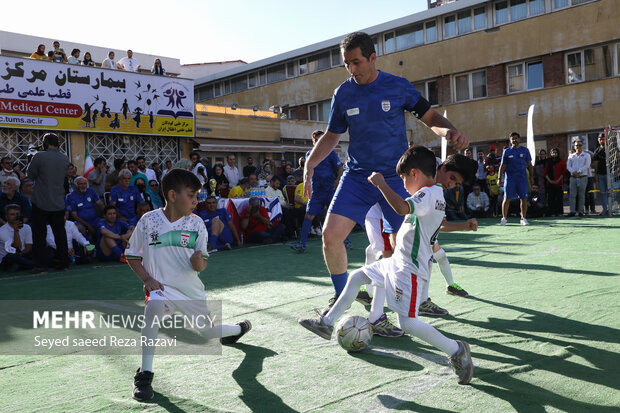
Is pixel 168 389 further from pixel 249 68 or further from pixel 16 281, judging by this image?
pixel 249 68

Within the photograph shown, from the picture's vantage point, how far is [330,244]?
4.52m

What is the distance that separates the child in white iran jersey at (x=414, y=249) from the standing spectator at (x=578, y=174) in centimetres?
1310

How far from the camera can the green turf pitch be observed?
116 inches

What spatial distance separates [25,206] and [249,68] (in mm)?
31515

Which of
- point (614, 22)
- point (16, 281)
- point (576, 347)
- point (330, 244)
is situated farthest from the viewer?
point (614, 22)

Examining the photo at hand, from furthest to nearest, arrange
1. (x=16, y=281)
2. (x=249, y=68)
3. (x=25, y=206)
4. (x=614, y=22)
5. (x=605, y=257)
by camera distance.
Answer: (x=249, y=68)
(x=614, y=22)
(x=25, y=206)
(x=16, y=281)
(x=605, y=257)

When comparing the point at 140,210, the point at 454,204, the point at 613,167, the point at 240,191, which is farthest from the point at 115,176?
the point at 613,167

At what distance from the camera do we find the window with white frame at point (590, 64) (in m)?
24.8

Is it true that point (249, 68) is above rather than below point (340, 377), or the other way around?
above

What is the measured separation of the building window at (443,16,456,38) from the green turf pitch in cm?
2533

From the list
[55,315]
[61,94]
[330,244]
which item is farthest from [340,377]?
[61,94]

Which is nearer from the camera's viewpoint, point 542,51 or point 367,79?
point 367,79

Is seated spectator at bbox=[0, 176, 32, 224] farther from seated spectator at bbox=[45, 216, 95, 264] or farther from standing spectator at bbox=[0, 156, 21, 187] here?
standing spectator at bbox=[0, 156, 21, 187]

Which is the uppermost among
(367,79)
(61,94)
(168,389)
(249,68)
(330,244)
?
(249,68)
